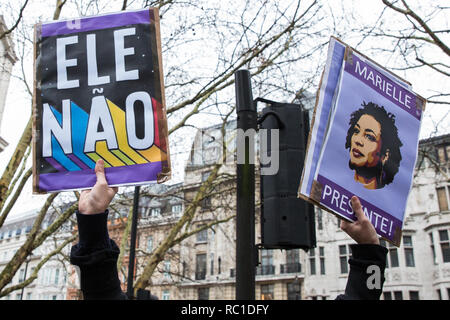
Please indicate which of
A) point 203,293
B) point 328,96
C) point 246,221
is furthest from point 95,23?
point 203,293

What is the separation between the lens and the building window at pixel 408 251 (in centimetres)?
3115

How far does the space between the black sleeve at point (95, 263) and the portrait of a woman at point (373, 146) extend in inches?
55.8

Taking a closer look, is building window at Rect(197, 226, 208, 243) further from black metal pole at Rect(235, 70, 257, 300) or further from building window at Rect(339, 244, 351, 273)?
black metal pole at Rect(235, 70, 257, 300)

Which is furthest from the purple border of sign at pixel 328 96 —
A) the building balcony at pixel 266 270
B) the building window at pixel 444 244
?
the building balcony at pixel 266 270

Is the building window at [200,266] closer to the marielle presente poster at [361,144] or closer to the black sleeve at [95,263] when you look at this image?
the marielle presente poster at [361,144]

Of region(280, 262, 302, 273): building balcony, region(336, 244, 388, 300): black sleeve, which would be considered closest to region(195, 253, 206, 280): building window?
region(280, 262, 302, 273): building balcony

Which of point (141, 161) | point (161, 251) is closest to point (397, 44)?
point (161, 251)

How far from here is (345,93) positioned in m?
2.56

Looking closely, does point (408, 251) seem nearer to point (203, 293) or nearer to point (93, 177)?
point (203, 293)

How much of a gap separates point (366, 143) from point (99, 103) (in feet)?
4.89

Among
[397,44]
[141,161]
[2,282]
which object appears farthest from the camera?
[397,44]

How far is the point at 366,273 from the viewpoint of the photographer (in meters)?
1.86

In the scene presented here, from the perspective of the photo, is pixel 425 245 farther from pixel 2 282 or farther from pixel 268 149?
pixel 268 149
